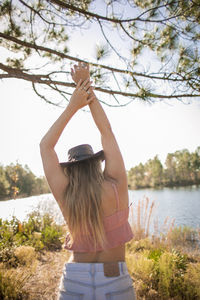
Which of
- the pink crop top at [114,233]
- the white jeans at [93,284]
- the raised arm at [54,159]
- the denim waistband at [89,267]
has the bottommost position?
the white jeans at [93,284]

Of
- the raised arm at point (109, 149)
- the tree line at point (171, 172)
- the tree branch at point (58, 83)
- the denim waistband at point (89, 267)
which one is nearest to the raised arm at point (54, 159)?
the raised arm at point (109, 149)

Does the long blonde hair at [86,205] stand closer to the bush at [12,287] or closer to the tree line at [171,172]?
the bush at [12,287]

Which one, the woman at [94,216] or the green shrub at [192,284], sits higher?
the woman at [94,216]

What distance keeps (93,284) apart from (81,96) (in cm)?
92

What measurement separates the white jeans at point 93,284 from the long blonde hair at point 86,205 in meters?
0.11

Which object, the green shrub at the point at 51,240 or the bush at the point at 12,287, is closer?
the bush at the point at 12,287

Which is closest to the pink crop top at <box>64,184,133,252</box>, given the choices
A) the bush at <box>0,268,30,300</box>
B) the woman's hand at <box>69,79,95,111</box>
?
the woman's hand at <box>69,79,95,111</box>

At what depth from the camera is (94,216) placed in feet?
2.95

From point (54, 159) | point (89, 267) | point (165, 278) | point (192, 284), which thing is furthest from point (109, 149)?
point (192, 284)

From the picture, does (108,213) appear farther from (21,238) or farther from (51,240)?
(51,240)

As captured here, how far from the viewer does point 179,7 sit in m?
2.30

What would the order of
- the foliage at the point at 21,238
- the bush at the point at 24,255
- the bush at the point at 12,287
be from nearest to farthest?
1. the bush at the point at 12,287
2. the bush at the point at 24,255
3. the foliage at the point at 21,238

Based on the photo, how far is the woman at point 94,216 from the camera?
0.82m

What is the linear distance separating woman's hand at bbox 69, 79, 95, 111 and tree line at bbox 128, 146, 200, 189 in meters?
35.8
